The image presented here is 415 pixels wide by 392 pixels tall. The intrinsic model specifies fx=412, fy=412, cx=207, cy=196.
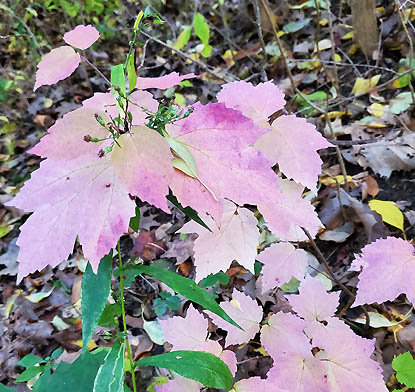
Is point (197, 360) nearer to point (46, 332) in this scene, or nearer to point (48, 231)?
point (48, 231)

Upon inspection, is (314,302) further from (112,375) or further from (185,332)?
(112,375)

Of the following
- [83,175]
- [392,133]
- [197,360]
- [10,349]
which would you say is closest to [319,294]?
[197,360]

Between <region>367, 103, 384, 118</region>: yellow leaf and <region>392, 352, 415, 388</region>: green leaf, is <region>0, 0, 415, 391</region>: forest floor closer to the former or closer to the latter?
<region>367, 103, 384, 118</region>: yellow leaf

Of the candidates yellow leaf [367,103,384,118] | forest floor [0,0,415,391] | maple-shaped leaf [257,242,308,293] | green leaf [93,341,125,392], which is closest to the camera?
green leaf [93,341,125,392]

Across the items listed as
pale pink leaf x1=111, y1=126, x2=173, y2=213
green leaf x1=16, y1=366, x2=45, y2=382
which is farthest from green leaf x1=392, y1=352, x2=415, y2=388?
green leaf x1=16, y1=366, x2=45, y2=382

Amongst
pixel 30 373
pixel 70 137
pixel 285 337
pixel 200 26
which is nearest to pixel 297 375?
pixel 285 337
